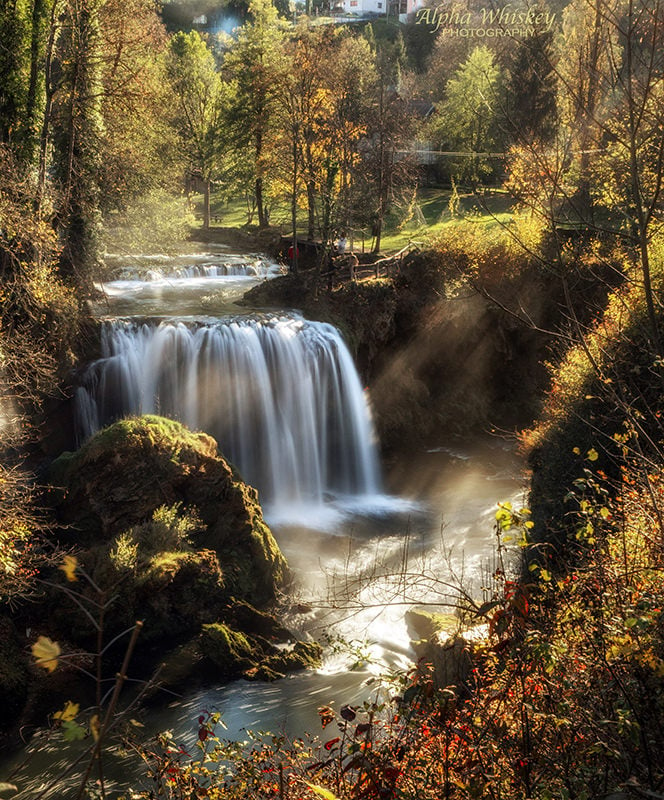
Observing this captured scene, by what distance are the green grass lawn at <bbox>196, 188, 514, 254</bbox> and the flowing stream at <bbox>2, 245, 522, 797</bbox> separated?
36.4ft

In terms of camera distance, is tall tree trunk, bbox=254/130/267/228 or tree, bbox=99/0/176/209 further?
tall tree trunk, bbox=254/130/267/228

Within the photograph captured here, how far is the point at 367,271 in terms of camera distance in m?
22.2

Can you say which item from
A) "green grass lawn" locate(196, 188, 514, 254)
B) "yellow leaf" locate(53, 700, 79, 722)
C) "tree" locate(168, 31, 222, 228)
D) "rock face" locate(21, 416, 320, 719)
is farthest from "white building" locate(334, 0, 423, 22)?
"yellow leaf" locate(53, 700, 79, 722)

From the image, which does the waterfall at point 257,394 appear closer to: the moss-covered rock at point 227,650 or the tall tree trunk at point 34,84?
the tall tree trunk at point 34,84

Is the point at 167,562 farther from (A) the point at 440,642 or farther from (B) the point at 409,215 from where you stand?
(B) the point at 409,215

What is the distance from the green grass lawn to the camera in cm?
3120

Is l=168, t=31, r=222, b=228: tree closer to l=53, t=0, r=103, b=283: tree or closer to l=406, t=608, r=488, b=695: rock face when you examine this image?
l=53, t=0, r=103, b=283: tree

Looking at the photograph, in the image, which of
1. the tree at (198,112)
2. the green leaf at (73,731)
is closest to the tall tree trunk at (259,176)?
the tree at (198,112)

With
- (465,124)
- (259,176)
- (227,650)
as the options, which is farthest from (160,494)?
(465,124)

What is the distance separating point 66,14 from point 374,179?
13894mm

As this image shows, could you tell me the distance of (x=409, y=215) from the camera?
109 feet

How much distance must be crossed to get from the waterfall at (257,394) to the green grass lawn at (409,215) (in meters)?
11.3

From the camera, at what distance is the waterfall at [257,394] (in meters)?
16.1


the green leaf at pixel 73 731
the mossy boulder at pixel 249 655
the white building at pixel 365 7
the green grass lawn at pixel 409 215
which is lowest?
the mossy boulder at pixel 249 655
